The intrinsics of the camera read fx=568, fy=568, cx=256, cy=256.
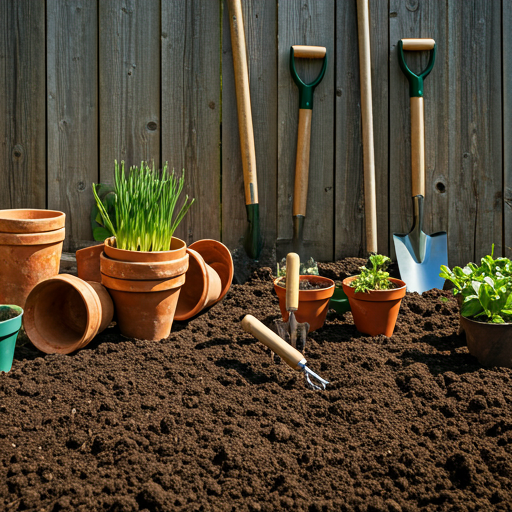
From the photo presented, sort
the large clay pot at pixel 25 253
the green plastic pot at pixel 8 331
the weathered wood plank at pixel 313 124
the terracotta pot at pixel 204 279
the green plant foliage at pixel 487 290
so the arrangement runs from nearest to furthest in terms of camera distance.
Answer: the green plastic pot at pixel 8 331 → the green plant foliage at pixel 487 290 → the large clay pot at pixel 25 253 → the terracotta pot at pixel 204 279 → the weathered wood plank at pixel 313 124

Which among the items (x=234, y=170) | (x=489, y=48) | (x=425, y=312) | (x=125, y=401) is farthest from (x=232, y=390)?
(x=489, y=48)

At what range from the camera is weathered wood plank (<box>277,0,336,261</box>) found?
3.14 metres

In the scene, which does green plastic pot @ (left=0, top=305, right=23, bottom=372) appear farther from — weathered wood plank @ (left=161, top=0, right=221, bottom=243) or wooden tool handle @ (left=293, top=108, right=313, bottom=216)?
wooden tool handle @ (left=293, top=108, right=313, bottom=216)

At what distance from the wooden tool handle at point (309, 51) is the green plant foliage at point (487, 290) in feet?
4.91

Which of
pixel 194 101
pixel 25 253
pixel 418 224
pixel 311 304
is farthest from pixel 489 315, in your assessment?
pixel 194 101

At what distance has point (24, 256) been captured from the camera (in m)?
2.31

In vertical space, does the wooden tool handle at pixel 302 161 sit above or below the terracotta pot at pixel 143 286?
above

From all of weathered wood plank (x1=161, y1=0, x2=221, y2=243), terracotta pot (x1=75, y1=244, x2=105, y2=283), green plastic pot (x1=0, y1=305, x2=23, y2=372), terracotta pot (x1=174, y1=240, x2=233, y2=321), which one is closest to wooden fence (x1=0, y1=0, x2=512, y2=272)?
weathered wood plank (x1=161, y1=0, x2=221, y2=243)

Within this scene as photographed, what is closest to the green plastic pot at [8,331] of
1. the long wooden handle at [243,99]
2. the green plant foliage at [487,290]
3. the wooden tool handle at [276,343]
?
the wooden tool handle at [276,343]

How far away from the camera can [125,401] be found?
6.08ft

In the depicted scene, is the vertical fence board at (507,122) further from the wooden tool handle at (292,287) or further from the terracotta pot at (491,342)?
the wooden tool handle at (292,287)

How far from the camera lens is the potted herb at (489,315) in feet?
6.73

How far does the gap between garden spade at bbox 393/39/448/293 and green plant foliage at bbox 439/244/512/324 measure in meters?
0.83

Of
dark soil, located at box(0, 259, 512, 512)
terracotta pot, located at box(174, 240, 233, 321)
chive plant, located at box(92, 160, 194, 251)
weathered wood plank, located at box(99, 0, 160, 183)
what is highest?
weathered wood plank, located at box(99, 0, 160, 183)
